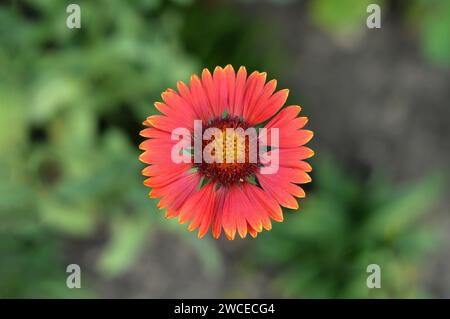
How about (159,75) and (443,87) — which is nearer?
(159,75)

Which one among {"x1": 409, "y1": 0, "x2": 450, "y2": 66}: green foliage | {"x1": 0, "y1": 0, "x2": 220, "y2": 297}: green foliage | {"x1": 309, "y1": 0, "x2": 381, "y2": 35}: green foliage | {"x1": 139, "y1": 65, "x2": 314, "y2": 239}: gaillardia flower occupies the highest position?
{"x1": 309, "y1": 0, "x2": 381, "y2": 35}: green foliage

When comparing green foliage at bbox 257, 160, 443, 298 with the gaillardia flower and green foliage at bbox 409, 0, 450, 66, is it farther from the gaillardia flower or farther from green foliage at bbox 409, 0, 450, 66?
the gaillardia flower

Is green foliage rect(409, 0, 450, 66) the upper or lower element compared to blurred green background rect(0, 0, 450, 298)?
upper

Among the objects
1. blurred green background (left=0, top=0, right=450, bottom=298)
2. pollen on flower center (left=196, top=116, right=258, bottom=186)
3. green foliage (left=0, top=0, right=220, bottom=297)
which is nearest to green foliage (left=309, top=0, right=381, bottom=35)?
blurred green background (left=0, top=0, right=450, bottom=298)
